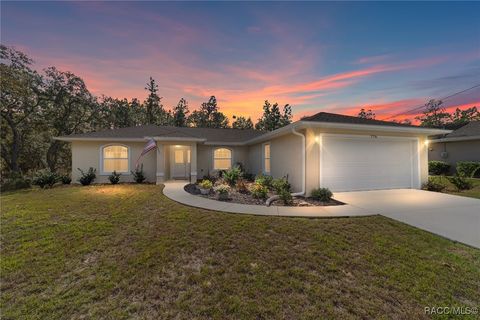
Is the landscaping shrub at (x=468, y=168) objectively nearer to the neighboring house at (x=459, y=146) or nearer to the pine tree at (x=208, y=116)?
the neighboring house at (x=459, y=146)

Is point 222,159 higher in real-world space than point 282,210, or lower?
higher

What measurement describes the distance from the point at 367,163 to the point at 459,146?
488 inches

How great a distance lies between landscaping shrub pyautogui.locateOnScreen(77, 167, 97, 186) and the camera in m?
11.3

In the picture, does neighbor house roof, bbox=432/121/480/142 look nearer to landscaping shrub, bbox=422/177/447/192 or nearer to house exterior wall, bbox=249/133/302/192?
landscaping shrub, bbox=422/177/447/192

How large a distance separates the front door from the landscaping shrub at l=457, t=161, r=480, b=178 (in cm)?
1877

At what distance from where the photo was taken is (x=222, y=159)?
49.0 ft

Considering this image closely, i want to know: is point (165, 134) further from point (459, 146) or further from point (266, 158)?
point (459, 146)

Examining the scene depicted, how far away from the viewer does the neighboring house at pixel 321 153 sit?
8.32 metres

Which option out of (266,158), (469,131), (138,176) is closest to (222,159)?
(266,158)

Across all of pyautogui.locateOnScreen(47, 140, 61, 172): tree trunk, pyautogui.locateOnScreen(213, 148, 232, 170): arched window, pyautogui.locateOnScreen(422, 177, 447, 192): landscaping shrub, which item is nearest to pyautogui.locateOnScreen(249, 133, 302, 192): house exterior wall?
pyautogui.locateOnScreen(213, 148, 232, 170): arched window

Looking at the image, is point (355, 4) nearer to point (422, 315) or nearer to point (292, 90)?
point (292, 90)

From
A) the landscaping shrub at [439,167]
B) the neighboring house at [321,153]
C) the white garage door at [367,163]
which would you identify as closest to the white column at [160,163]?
the neighboring house at [321,153]

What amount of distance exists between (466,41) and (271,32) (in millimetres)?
10229

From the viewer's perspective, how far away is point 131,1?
726cm
